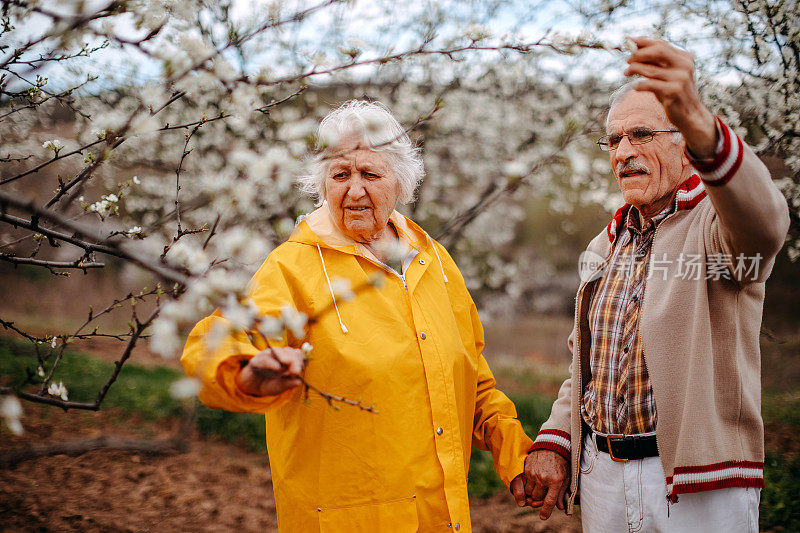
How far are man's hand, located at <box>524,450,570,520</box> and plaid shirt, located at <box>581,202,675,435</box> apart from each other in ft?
0.79

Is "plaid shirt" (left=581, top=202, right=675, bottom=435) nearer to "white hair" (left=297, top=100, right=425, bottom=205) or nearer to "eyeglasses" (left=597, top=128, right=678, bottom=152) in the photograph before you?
"eyeglasses" (left=597, top=128, right=678, bottom=152)

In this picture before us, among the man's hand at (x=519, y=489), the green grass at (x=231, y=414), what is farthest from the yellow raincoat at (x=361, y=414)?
the green grass at (x=231, y=414)

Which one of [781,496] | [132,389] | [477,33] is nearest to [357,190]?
[477,33]

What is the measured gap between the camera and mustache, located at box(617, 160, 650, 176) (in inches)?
74.9

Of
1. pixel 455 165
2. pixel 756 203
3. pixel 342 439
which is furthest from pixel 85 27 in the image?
pixel 455 165

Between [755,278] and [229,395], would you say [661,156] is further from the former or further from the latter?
[229,395]

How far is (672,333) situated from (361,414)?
3.45 ft

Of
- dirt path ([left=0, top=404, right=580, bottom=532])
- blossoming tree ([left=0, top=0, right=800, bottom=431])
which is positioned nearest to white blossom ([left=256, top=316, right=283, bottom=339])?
blossoming tree ([left=0, top=0, right=800, bottom=431])

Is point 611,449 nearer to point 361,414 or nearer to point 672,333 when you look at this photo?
point 672,333

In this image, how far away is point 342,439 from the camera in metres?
1.86

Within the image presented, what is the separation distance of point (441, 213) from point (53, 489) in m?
5.00

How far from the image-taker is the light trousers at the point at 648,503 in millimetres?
1705

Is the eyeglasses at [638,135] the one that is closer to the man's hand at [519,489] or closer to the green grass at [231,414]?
the man's hand at [519,489]

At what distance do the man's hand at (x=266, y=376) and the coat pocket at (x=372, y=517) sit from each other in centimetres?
62
